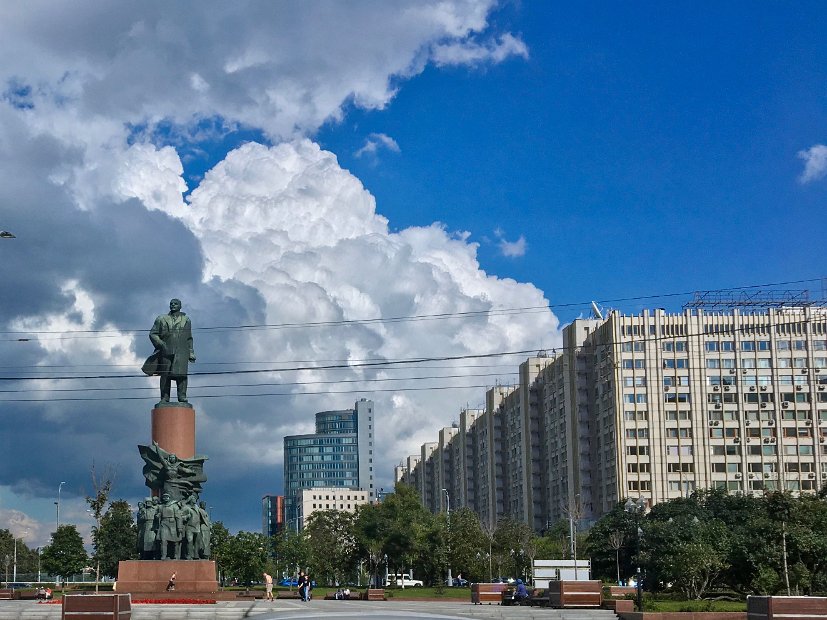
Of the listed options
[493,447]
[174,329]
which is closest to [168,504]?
[174,329]

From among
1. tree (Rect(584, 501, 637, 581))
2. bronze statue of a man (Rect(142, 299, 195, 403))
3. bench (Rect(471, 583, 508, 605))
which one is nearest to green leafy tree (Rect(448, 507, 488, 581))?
tree (Rect(584, 501, 637, 581))

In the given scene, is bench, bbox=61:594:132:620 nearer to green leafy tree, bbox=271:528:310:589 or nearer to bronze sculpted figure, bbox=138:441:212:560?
bronze sculpted figure, bbox=138:441:212:560

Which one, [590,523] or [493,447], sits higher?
[493,447]

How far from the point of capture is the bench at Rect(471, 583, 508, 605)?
4839cm

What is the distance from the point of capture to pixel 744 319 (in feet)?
341

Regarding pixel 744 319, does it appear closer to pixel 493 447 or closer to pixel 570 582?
pixel 493 447

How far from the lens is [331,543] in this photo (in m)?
102

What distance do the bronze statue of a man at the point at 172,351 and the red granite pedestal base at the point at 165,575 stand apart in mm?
7416

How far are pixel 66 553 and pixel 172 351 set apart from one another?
40.3m

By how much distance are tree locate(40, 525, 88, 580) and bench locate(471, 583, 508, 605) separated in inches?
1628

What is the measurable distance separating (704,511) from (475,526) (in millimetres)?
20811

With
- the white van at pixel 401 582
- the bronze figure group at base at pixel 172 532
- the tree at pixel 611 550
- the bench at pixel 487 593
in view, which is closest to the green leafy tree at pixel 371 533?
the white van at pixel 401 582

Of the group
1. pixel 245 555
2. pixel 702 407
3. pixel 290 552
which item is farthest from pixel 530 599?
pixel 702 407

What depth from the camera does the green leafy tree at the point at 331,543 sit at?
94.4 m
